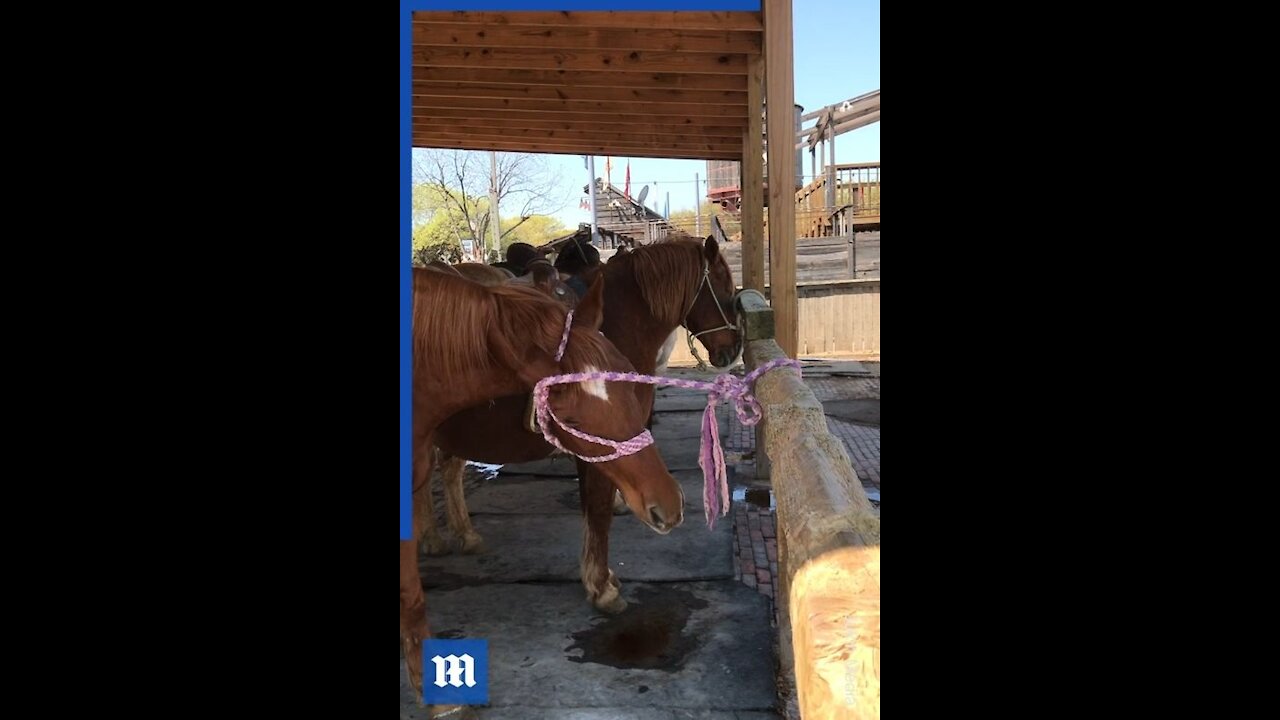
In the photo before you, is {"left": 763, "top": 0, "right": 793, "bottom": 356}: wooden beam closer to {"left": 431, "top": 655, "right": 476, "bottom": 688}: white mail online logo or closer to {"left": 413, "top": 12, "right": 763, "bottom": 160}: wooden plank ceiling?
{"left": 413, "top": 12, "right": 763, "bottom": 160}: wooden plank ceiling

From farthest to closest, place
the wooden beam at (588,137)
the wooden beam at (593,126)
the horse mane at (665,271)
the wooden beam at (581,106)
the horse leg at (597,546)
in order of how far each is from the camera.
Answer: the wooden beam at (588,137) → the wooden beam at (593,126) → the wooden beam at (581,106) → the horse mane at (665,271) → the horse leg at (597,546)

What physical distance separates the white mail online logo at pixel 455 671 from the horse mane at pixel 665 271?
2.60 m

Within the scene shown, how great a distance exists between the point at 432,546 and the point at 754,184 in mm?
3708

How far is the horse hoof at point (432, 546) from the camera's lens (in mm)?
4754

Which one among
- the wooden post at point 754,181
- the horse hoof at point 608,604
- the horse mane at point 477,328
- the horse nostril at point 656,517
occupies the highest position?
the wooden post at point 754,181

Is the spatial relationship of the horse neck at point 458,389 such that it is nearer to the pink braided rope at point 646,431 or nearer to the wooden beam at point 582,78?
the pink braided rope at point 646,431

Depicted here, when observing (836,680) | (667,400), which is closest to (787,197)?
(836,680)

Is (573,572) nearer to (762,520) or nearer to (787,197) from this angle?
(762,520)

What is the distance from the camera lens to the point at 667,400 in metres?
10.0

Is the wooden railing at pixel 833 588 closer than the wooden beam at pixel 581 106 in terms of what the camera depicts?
Yes

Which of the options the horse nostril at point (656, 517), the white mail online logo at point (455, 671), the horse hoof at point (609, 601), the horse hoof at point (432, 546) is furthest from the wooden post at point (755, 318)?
the horse hoof at point (432, 546)

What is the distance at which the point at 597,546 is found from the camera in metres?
3.82
